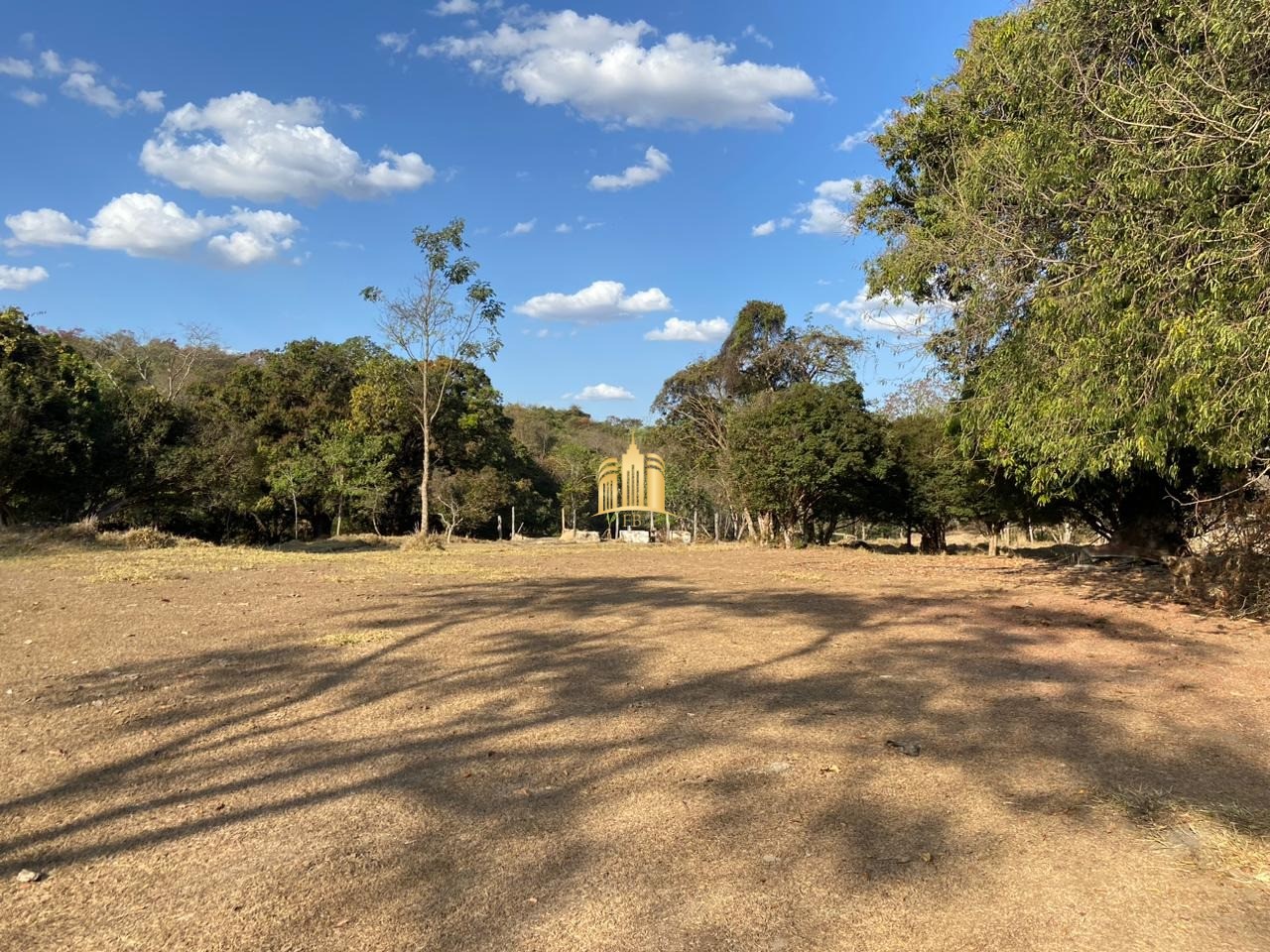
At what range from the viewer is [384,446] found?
2927 cm

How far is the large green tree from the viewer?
5246 millimetres

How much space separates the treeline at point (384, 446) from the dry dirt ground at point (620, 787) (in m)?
9.60

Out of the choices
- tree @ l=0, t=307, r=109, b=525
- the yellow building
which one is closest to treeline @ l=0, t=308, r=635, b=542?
tree @ l=0, t=307, r=109, b=525

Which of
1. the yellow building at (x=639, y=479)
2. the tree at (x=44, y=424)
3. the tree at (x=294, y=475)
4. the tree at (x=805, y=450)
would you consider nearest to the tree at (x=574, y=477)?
the yellow building at (x=639, y=479)

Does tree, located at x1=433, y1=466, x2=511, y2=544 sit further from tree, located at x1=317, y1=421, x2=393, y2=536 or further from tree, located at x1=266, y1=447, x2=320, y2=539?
tree, located at x1=266, y1=447, x2=320, y2=539

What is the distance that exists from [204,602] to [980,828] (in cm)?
776

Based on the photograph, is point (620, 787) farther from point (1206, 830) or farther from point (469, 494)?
point (469, 494)

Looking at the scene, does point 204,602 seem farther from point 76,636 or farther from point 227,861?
point 227,861

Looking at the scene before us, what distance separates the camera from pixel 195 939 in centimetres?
227

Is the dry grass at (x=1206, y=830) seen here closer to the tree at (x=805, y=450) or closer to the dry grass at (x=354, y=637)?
the dry grass at (x=354, y=637)

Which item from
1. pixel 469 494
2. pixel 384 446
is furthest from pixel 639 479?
pixel 384 446

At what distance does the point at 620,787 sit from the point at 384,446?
27.6 metres

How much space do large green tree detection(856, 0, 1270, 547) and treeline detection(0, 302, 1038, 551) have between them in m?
5.76

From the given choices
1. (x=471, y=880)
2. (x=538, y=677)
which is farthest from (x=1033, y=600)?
(x=471, y=880)
